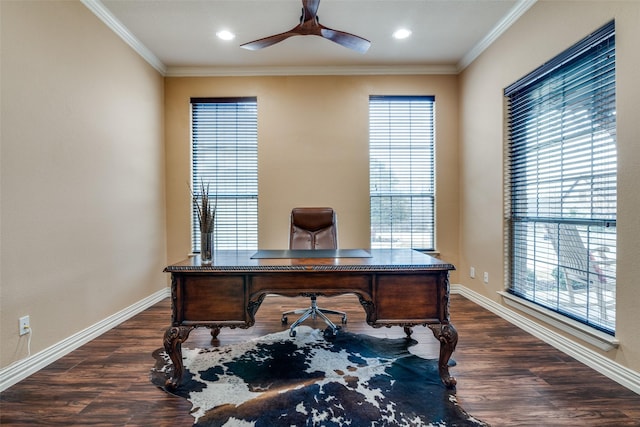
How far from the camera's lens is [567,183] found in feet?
7.33

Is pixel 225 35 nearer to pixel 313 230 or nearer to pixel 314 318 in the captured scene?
pixel 313 230

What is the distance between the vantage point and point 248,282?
176 centimetres

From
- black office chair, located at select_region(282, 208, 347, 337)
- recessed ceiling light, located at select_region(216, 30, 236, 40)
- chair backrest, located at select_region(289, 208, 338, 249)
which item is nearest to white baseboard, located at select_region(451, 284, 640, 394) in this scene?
black office chair, located at select_region(282, 208, 347, 337)

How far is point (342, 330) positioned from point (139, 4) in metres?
3.37

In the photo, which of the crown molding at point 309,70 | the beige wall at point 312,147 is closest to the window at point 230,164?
the beige wall at point 312,147

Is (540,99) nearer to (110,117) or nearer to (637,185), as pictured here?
(637,185)

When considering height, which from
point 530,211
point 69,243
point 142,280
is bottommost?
point 142,280

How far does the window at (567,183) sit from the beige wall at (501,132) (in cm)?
8

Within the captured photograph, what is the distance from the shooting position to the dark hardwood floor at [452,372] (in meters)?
1.51

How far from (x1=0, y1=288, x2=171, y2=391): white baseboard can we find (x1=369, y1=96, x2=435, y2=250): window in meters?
2.84

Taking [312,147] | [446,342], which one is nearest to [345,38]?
[312,147]

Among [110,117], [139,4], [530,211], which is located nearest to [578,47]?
[530,211]

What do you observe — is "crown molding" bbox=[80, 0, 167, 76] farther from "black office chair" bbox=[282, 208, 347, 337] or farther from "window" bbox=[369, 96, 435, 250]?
"window" bbox=[369, 96, 435, 250]

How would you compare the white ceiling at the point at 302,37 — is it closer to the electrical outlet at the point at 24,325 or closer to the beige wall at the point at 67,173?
the beige wall at the point at 67,173
